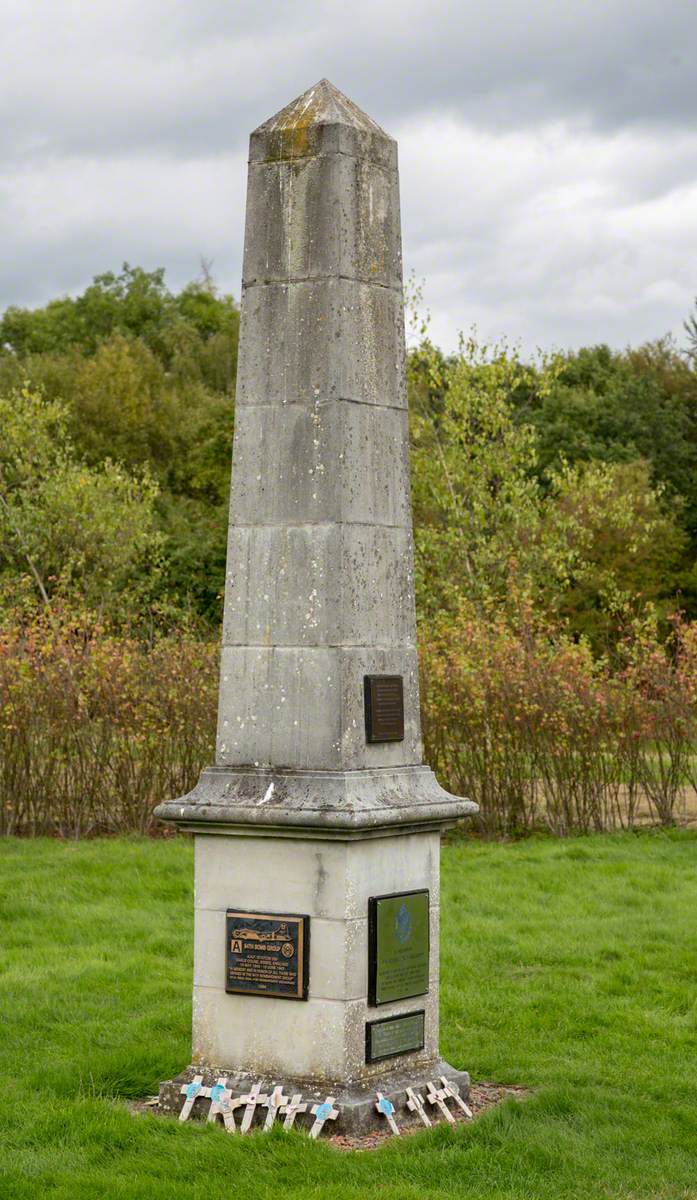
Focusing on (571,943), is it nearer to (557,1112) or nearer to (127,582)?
(557,1112)

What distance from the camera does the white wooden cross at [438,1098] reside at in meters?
7.41

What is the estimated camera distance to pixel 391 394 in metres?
7.71

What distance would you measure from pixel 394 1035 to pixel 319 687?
1.61 meters

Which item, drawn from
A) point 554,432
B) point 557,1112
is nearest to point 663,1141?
point 557,1112

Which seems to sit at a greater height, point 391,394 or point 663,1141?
point 391,394

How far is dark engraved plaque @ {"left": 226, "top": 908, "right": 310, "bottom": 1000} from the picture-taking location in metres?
7.23

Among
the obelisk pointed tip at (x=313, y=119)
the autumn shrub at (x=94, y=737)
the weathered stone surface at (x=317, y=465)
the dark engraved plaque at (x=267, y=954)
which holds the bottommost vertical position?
the dark engraved plaque at (x=267, y=954)

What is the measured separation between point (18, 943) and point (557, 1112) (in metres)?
4.97

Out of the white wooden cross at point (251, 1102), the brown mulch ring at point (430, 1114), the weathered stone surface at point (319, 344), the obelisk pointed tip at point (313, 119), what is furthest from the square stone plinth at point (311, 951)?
the obelisk pointed tip at point (313, 119)

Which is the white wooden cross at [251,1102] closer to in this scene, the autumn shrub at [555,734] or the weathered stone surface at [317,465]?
the weathered stone surface at [317,465]

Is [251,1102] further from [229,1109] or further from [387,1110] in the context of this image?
[387,1110]

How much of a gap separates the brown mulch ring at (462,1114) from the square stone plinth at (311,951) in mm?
256

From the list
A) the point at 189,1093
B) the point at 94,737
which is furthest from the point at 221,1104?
the point at 94,737

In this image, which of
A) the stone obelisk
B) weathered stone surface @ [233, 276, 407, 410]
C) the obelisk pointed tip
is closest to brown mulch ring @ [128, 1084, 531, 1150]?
the stone obelisk
